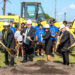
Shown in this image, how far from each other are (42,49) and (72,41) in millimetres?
3211

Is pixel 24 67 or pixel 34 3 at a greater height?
pixel 34 3

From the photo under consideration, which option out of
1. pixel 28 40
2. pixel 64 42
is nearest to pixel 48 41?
pixel 28 40

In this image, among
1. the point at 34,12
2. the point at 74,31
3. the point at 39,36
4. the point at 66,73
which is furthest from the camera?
the point at 34,12

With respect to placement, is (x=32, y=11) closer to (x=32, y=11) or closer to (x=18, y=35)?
(x=32, y=11)

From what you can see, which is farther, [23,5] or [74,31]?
[23,5]

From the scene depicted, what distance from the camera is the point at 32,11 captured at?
14.9 metres

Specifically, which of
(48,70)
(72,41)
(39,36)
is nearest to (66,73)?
(48,70)

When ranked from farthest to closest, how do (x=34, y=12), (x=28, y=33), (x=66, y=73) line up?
(x=34, y=12)
(x=28, y=33)
(x=66, y=73)

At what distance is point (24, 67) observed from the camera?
20.2 ft

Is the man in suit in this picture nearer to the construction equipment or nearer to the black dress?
the black dress

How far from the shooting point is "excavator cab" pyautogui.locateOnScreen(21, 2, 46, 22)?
1460 centimetres

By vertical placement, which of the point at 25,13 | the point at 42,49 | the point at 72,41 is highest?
the point at 25,13

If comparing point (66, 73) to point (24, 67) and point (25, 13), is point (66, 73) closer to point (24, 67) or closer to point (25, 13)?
point (24, 67)

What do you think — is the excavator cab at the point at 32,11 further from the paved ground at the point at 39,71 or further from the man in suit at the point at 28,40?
the paved ground at the point at 39,71
